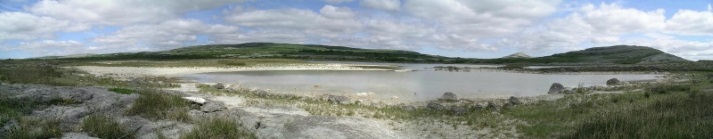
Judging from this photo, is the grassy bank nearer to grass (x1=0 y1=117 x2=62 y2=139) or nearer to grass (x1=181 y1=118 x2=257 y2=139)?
grass (x1=181 y1=118 x2=257 y2=139)

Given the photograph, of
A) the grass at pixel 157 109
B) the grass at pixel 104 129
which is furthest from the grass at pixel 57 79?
the grass at pixel 104 129

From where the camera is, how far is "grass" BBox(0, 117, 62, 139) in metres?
9.17

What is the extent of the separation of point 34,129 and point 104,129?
134 cm

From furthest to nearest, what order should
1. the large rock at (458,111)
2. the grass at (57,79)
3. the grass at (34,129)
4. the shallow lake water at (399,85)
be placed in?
the shallow lake water at (399,85) → the grass at (57,79) → the large rock at (458,111) → the grass at (34,129)

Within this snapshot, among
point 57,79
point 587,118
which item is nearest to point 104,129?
point 587,118

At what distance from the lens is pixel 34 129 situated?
32.4ft

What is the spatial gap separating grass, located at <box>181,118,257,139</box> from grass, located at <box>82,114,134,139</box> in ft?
5.01

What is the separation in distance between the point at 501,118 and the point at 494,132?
9.92ft

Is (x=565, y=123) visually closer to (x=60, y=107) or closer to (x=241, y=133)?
(x=241, y=133)

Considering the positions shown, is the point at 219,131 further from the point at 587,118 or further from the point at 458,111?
the point at 458,111

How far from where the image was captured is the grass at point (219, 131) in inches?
401

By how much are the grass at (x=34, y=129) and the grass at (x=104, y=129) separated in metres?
0.60

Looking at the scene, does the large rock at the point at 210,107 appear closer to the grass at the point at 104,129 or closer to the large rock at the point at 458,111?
the grass at the point at 104,129

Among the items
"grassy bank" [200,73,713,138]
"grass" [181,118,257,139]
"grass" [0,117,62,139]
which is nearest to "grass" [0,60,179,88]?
"grassy bank" [200,73,713,138]
